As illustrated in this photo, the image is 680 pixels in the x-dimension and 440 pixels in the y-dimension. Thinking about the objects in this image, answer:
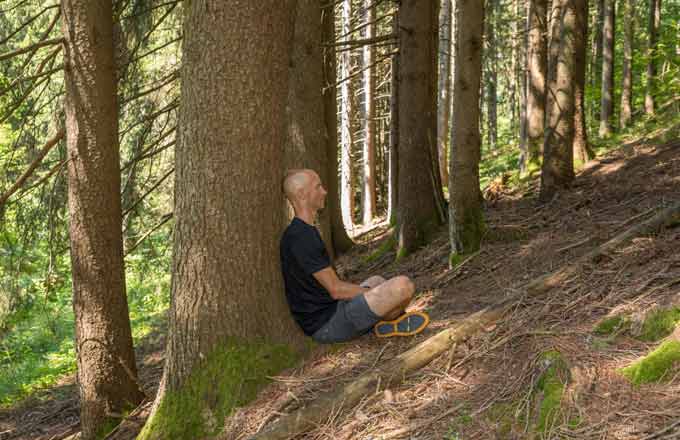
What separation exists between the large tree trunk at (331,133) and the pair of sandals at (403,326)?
202 inches

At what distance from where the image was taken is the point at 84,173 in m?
6.55

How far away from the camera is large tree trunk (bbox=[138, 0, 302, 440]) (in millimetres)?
4914

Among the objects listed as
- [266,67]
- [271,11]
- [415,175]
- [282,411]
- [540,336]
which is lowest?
[282,411]

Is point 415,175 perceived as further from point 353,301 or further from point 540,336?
point 540,336

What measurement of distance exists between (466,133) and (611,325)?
3821 mm

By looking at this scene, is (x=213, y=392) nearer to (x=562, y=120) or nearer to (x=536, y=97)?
(x=562, y=120)

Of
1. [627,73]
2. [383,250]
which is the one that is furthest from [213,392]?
[627,73]

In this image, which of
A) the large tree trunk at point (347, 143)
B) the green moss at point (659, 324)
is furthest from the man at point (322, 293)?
the large tree trunk at point (347, 143)

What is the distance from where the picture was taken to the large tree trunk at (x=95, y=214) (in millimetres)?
6504

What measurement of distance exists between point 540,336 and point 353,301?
1.44 meters

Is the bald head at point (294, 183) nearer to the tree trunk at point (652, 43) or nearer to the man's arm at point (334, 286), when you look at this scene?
the man's arm at point (334, 286)

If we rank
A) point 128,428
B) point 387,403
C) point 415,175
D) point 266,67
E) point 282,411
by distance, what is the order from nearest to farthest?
point 387,403 < point 282,411 < point 266,67 < point 128,428 < point 415,175

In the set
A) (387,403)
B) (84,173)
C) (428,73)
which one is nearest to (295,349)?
(387,403)

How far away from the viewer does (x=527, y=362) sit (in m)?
4.14
